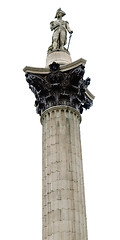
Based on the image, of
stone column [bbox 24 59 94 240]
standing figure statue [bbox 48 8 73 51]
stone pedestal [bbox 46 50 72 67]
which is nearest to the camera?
stone column [bbox 24 59 94 240]

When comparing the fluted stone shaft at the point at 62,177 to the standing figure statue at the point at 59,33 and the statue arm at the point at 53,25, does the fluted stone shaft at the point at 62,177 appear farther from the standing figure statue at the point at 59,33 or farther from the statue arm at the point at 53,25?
the statue arm at the point at 53,25

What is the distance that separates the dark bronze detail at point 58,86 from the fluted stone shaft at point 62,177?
0.56 meters

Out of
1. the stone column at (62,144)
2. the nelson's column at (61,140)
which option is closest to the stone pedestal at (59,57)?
the nelson's column at (61,140)

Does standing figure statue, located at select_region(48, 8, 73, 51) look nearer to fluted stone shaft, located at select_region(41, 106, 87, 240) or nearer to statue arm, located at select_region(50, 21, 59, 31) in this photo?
statue arm, located at select_region(50, 21, 59, 31)

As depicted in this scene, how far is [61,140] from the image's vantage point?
27.1m

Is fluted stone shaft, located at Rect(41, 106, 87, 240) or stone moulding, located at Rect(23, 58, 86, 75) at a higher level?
stone moulding, located at Rect(23, 58, 86, 75)

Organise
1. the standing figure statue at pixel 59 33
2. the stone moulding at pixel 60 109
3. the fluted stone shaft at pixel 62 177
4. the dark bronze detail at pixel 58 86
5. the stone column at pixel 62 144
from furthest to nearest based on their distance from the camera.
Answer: the standing figure statue at pixel 59 33
the dark bronze detail at pixel 58 86
the stone moulding at pixel 60 109
the stone column at pixel 62 144
the fluted stone shaft at pixel 62 177

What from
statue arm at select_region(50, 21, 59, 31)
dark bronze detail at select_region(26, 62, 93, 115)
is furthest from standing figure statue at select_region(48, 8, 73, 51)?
dark bronze detail at select_region(26, 62, 93, 115)

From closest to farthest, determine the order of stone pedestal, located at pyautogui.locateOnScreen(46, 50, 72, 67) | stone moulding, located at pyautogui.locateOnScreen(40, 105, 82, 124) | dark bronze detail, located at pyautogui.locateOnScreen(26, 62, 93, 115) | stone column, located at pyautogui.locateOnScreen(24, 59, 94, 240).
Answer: stone column, located at pyautogui.locateOnScreen(24, 59, 94, 240) < stone moulding, located at pyautogui.locateOnScreen(40, 105, 82, 124) < dark bronze detail, located at pyautogui.locateOnScreen(26, 62, 93, 115) < stone pedestal, located at pyautogui.locateOnScreen(46, 50, 72, 67)

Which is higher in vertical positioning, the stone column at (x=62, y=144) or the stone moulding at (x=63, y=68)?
the stone moulding at (x=63, y=68)

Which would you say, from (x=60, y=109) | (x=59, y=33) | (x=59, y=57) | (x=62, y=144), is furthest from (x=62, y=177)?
(x=59, y=33)

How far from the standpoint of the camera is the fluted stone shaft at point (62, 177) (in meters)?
24.4

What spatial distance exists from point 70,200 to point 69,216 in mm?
935

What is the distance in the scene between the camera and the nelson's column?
24.6 m
